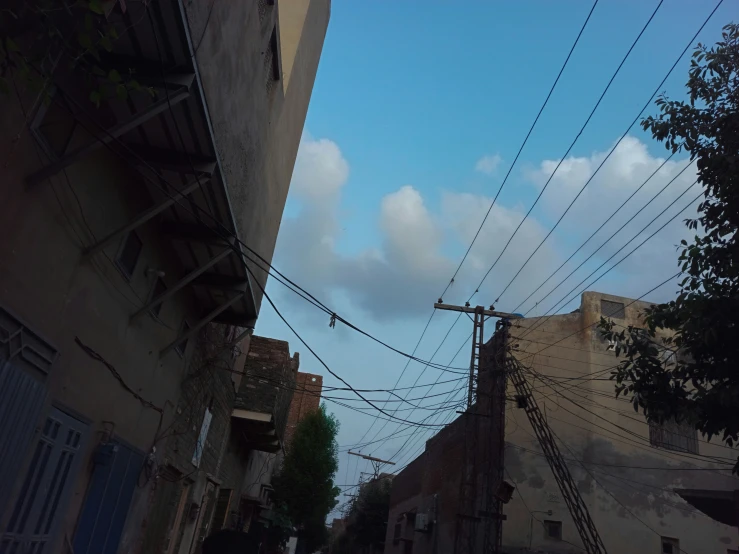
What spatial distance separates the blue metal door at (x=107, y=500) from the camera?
679cm

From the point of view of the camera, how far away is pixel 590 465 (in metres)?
20.1

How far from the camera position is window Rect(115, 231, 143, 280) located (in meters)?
6.69

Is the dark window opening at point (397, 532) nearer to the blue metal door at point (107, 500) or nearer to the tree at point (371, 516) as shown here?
the tree at point (371, 516)

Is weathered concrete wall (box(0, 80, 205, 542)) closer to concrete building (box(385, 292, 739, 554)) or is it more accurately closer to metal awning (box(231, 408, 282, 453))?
metal awning (box(231, 408, 282, 453))

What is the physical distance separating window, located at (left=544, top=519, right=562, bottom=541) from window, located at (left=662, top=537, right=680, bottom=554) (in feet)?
11.4

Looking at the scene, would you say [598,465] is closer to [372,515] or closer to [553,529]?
[553,529]

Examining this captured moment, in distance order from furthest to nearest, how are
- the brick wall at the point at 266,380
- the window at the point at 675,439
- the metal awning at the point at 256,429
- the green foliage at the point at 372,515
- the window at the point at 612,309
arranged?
the green foliage at the point at 372,515
the window at the point at 612,309
the window at the point at 675,439
the brick wall at the point at 266,380
the metal awning at the point at 256,429

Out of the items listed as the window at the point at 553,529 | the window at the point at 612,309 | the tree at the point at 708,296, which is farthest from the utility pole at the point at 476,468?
the tree at the point at 708,296

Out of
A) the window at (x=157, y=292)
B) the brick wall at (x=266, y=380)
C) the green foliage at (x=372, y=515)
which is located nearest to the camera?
the window at (x=157, y=292)

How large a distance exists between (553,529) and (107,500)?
16.5 metres

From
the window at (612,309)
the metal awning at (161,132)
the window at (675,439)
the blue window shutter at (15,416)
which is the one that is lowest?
the blue window shutter at (15,416)

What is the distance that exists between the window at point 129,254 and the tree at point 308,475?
24.9 m

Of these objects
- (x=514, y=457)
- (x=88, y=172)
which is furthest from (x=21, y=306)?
(x=514, y=457)

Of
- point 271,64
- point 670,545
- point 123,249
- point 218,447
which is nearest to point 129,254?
point 123,249
